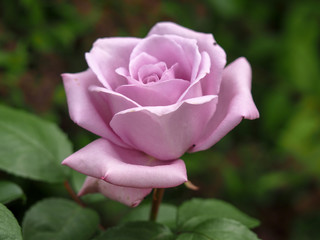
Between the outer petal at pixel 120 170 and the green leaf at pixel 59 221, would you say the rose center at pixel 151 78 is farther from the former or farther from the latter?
the green leaf at pixel 59 221

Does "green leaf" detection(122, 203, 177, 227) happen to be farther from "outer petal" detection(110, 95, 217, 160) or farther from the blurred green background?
the blurred green background

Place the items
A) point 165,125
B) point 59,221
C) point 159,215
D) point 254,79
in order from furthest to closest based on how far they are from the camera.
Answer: point 254,79 → point 159,215 → point 59,221 → point 165,125

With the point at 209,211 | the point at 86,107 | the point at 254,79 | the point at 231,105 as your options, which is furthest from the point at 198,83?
the point at 254,79

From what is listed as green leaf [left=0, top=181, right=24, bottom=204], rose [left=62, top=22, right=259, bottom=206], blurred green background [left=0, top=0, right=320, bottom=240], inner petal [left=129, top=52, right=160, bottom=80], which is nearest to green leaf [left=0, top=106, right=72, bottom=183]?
green leaf [left=0, top=181, right=24, bottom=204]

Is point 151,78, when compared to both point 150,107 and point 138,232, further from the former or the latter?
point 138,232

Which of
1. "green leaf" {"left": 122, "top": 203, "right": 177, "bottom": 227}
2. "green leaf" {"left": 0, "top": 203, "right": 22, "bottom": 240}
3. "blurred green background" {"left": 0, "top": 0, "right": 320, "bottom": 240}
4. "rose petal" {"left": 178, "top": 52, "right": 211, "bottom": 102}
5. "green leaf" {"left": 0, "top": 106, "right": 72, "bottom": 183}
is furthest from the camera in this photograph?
"blurred green background" {"left": 0, "top": 0, "right": 320, "bottom": 240}
